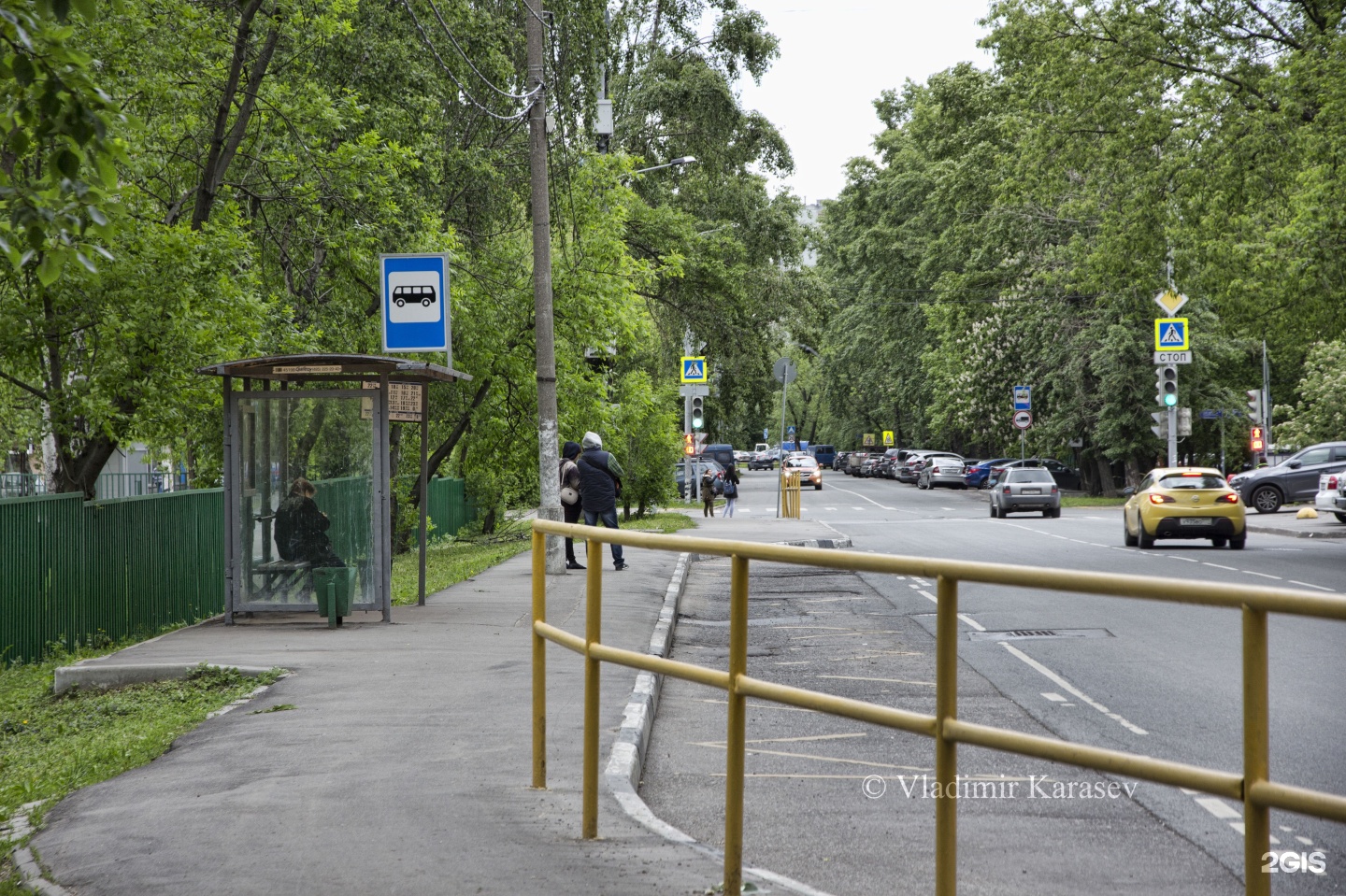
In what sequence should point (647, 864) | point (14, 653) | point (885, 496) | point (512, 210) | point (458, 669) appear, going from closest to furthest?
1. point (647, 864)
2. point (458, 669)
3. point (14, 653)
4. point (512, 210)
5. point (885, 496)

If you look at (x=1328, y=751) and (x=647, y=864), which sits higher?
(x=1328, y=751)

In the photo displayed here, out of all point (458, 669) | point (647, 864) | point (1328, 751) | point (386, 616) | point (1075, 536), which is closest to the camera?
point (1328, 751)

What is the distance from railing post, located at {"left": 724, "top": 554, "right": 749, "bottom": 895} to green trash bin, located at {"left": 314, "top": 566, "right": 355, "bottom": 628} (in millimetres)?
8829

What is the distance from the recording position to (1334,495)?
29.9 m

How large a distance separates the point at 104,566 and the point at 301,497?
1930 mm

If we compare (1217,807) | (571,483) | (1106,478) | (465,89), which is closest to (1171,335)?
(571,483)

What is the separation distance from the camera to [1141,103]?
22250 millimetres

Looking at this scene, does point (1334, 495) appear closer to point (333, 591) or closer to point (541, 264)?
point (541, 264)

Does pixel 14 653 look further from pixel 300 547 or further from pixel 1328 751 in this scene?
pixel 1328 751

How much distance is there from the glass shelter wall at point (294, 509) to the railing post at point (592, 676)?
8.00 meters

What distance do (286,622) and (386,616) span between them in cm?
103

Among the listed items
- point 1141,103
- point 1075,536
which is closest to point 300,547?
point 1141,103

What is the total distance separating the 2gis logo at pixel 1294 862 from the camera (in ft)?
9.58

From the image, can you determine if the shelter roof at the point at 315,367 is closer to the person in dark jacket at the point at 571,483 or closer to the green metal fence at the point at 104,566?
the green metal fence at the point at 104,566
